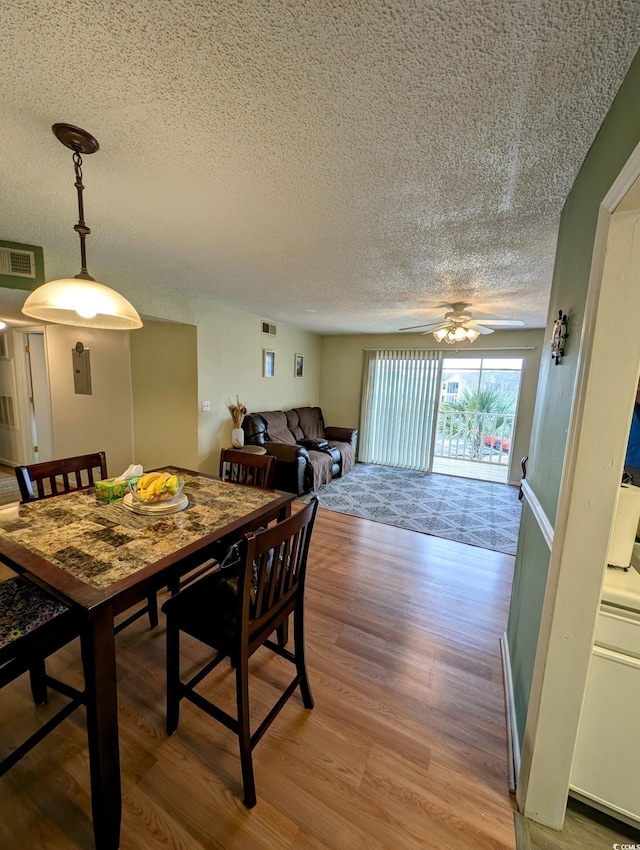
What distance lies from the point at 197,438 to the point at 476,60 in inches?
148

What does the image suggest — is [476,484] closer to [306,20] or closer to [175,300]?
[175,300]

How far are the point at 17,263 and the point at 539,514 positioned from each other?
11.9 feet

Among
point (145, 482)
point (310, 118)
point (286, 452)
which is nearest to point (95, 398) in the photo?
point (286, 452)

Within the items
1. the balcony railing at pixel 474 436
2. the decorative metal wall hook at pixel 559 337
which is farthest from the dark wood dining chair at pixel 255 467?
the balcony railing at pixel 474 436

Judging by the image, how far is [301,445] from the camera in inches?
199

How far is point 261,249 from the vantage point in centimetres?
234

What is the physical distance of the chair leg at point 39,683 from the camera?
4.70ft

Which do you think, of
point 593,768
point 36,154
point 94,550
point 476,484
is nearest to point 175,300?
point 36,154

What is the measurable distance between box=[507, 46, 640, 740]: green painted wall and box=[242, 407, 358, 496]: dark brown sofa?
276 centimetres

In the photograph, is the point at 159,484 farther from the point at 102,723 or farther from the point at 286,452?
the point at 286,452

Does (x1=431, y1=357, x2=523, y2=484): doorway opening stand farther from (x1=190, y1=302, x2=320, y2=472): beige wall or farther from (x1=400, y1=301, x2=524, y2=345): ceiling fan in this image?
(x1=190, y1=302, x2=320, y2=472): beige wall

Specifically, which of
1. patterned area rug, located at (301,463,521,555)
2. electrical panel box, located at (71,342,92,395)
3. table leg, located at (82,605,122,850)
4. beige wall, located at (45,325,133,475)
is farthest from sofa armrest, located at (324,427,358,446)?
table leg, located at (82,605,122,850)

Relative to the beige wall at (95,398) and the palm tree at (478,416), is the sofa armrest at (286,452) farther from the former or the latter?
the palm tree at (478,416)

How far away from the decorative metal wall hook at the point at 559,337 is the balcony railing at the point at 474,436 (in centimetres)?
443
